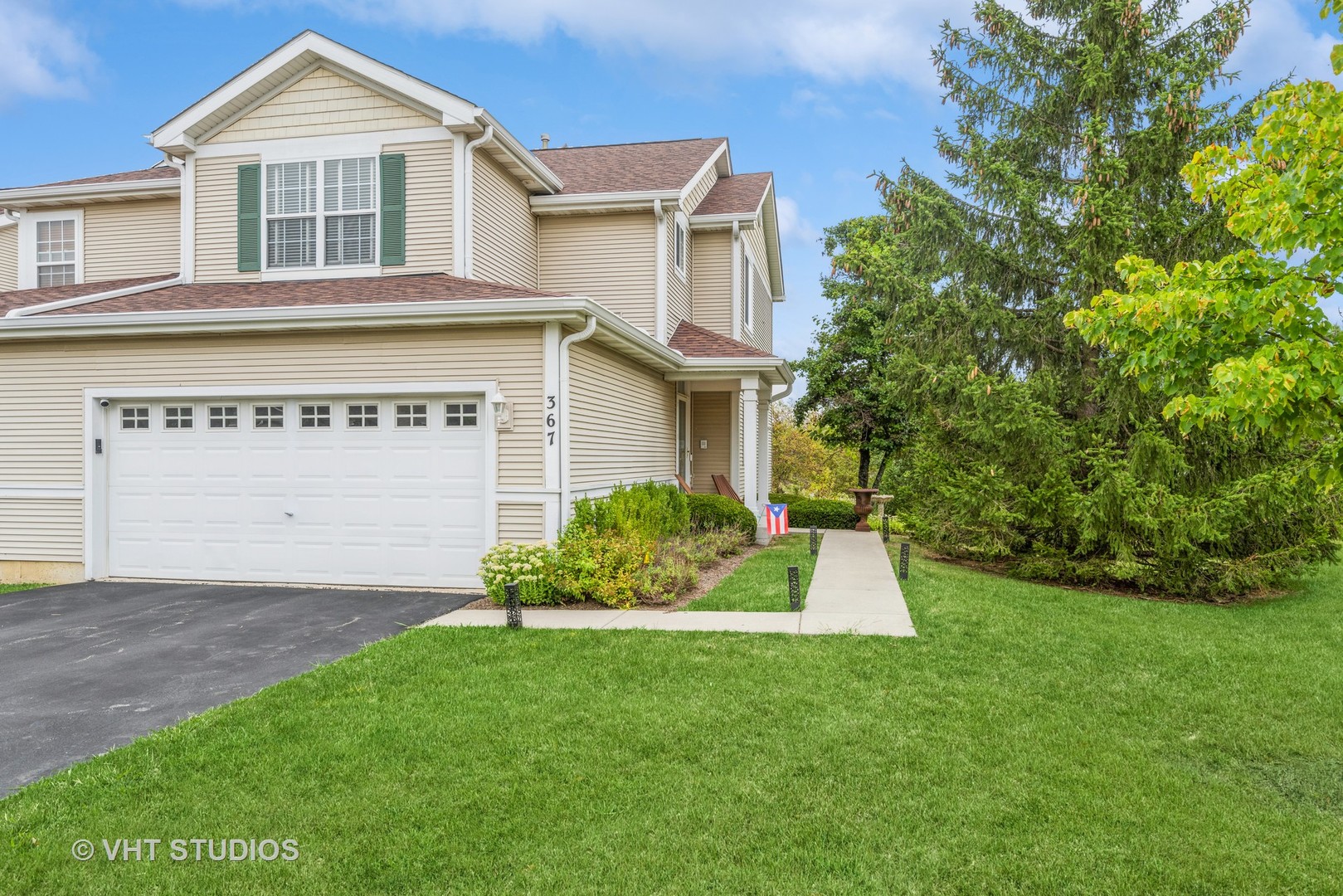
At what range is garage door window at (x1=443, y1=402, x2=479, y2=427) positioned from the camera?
985 centimetres

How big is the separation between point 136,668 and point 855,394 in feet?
62.9

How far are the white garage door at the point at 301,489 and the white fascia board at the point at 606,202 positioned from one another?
591cm

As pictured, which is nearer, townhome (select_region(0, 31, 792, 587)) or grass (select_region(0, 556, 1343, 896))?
grass (select_region(0, 556, 1343, 896))

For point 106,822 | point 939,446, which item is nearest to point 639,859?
point 106,822

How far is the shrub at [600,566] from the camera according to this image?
8898 millimetres

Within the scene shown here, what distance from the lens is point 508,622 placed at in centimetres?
781

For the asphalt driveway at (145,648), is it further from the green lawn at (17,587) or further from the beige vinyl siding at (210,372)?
the beige vinyl siding at (210,372)

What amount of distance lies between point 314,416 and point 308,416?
9 centimetres

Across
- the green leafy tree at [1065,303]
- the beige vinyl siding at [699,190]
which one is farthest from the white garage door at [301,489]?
the beige vinyl siding at [699,190]

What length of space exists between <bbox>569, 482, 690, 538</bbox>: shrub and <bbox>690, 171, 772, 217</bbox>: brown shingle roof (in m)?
7.56

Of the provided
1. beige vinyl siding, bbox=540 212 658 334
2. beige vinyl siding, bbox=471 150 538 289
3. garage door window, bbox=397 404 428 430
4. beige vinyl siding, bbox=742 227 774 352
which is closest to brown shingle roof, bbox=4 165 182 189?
beige vinyl siding, bbox=471 150 538 289

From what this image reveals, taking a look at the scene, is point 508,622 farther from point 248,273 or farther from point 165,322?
point 248,273

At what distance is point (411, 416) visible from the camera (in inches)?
395

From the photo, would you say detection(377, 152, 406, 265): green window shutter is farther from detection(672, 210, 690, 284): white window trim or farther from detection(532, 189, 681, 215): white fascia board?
detection(672, 210, 690, 284): white window trim
